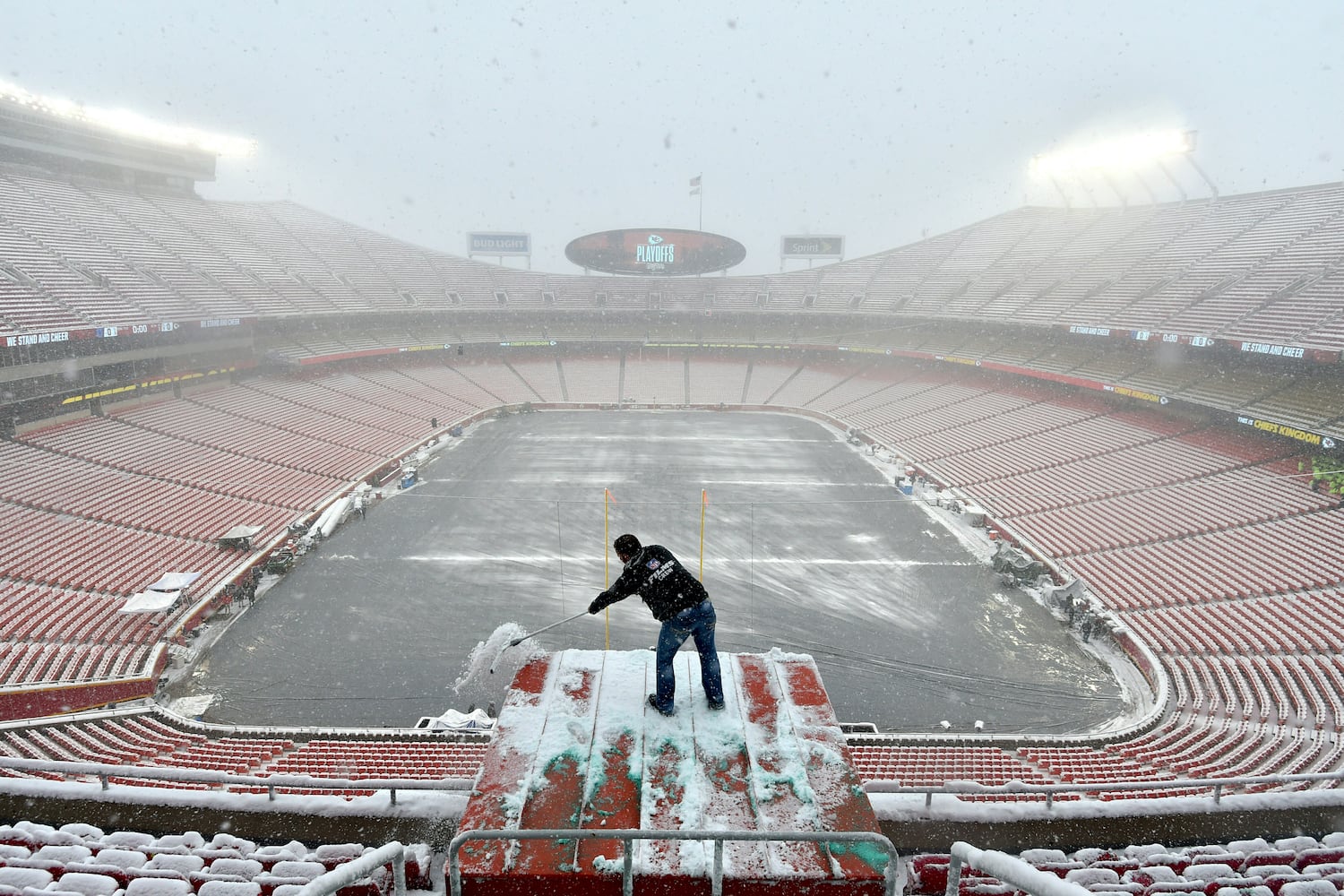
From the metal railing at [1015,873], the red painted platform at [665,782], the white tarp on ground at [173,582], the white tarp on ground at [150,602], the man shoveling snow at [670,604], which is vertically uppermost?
the man shoveling snow at [670,604]

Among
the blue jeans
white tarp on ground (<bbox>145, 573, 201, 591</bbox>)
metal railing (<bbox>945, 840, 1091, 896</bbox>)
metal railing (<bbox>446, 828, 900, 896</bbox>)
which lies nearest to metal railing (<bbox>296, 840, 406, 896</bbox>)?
metal railing (<bbox>446, 828, 900, 896</bbox>)

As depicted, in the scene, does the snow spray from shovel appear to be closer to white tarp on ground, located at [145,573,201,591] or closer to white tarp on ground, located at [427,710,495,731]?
white tarp on ground, located at [427,710,495,731]

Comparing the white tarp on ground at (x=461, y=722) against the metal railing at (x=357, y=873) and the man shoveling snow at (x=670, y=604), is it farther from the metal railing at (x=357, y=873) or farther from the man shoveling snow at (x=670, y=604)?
the metal railing at (x=357, y=873)

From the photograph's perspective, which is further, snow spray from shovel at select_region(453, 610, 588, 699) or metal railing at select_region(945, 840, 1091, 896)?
snow spray from shovel at select_region(453, 610, 588, 699)

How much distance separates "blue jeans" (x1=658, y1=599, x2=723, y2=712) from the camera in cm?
516

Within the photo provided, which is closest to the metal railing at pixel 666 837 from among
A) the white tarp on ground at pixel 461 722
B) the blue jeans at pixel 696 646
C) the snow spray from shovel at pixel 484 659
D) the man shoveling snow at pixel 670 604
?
the blue jeans at pixel 696 646

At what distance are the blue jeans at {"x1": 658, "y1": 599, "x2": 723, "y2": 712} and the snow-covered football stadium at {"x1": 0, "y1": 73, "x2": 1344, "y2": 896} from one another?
0.68 ft

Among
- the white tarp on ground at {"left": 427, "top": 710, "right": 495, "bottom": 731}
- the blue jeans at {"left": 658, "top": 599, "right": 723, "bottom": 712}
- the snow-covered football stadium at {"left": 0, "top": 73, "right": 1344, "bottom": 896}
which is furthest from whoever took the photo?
the white tarp on ground at {"left": 427, "top": 710, "right": 495, "bottom": 731}

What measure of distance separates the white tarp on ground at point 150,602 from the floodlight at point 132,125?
113 ft

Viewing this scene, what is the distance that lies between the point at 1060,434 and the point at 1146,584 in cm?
1350

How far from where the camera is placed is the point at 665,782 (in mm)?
4395

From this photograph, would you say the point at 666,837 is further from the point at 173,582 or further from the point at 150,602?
the point at 173,582

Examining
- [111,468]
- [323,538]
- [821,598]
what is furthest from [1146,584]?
[111,468]

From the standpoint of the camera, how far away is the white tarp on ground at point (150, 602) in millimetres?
14453
